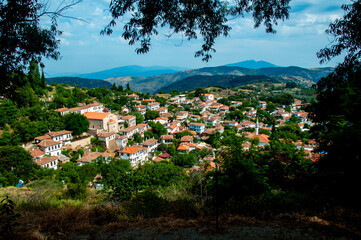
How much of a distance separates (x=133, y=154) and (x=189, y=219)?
21.6 metres

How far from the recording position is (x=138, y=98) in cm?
5103

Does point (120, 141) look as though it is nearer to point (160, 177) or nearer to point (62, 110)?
point (62, 110)

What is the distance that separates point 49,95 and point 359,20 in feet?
134

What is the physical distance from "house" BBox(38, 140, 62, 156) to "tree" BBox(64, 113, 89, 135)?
3.34 m

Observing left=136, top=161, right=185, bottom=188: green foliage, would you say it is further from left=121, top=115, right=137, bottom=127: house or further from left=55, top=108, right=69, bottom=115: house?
left=55, top=108, right=69, bottom=115: house

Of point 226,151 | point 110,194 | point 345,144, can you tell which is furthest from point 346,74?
point 110,194

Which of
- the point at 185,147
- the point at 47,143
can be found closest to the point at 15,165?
the point at 47,143

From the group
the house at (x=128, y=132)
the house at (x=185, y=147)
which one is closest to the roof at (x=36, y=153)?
the house at (x=128, y=132)

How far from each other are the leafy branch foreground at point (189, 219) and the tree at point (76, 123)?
24.1 m

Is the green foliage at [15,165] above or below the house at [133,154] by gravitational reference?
above

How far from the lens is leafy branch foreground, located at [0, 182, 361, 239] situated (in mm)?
3586

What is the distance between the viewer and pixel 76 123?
88.9 feet

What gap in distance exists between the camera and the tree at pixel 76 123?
27.0 meters

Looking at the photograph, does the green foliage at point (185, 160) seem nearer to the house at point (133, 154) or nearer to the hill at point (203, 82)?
the house at point (133, 154)
